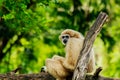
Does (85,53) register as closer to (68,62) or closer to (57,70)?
(68,62)

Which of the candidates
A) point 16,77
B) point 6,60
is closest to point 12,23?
point 16,77

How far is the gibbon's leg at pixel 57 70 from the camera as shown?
8016mm

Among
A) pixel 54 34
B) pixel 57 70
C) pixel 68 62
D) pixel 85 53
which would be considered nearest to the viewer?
pixel 85 53

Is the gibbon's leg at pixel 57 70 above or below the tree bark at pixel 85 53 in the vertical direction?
below

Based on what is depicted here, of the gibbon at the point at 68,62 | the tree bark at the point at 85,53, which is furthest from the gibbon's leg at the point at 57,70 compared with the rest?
the tree bark at the point at 85,53

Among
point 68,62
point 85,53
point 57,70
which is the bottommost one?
point 57,70

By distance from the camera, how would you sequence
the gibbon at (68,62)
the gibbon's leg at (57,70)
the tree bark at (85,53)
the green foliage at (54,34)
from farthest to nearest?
1. the green foliage at (54,34)
2. the gibbon's leg at (57,70)
3. the gibbon at (68,62)
4. the tree bark at (85,53)

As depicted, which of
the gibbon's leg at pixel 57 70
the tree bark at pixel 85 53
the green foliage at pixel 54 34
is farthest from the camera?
the green foliage at pixel 54 34

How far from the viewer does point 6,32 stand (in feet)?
43.9

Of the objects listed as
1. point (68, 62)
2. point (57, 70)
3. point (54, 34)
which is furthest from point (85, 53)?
point (54, 34)

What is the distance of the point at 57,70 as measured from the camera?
805cm

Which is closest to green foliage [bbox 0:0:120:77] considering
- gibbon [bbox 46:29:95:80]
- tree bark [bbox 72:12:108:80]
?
gibbon [bbox 46:29:95:80]

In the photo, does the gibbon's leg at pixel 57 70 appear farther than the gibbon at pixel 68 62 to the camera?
Yes

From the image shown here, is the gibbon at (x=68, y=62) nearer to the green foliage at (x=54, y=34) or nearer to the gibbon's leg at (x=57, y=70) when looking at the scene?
the gibbon's leg at (x=57, y=70)
